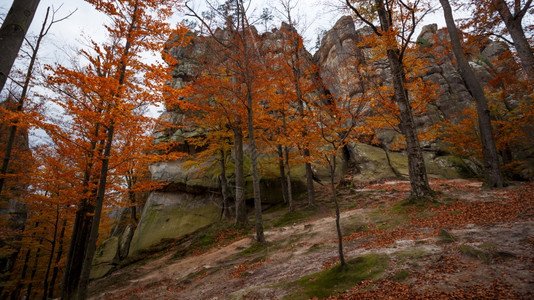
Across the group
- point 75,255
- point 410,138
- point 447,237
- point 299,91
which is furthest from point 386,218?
point 75,255

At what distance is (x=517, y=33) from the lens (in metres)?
9.55

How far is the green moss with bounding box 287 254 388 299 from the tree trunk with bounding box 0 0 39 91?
16.3ft

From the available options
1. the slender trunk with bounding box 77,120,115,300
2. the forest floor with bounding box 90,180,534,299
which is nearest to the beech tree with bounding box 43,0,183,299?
the slender trunk with bounding box 77,120,115,300

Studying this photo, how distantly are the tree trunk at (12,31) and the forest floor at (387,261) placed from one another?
4966 mm

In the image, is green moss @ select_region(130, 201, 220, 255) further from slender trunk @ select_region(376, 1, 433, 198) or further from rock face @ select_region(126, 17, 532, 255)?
slender trunk @ select_region(376, 1, 433, 198)

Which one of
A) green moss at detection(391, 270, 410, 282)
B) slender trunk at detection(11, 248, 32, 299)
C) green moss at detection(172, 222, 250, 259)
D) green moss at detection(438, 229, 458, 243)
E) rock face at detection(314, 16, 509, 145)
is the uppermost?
rock face at detection(314, 16, 509, 145)

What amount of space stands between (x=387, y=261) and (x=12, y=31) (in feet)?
20.3

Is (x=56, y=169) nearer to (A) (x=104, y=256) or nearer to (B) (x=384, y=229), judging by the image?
(A) (x=104, y=256)

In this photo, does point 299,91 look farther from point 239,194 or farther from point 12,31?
point 12,31

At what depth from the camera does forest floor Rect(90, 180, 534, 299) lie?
330cm

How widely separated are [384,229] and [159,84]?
8.81 m

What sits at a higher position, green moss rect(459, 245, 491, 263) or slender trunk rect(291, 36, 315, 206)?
slender trunk rect(291, 36, 315, 206)

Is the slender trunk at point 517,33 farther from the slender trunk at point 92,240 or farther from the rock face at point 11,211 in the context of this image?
the rock face at point 11,211

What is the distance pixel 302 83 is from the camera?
A: 46.8 feet
